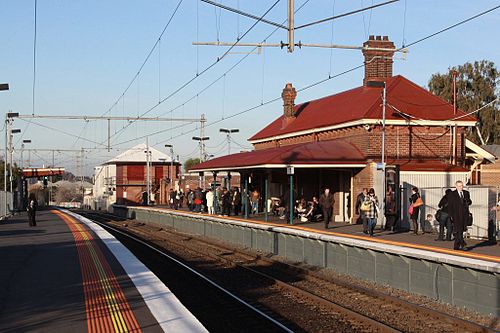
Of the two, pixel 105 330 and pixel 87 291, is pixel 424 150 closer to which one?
pixel 87 291

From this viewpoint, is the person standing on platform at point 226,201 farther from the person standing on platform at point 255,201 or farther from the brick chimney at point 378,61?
the brick chimney at point 378,61

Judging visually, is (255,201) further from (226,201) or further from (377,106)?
(377,106)

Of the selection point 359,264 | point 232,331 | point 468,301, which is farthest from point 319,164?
point 232,331

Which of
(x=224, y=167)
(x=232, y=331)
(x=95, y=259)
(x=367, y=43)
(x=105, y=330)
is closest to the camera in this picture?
(x=105, y=330)

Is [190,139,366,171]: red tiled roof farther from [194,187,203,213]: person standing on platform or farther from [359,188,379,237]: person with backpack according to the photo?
[194,187,203,213]: person standing on platform

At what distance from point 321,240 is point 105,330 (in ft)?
32.6

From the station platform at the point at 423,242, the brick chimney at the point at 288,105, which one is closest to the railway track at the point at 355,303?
the station platform at the point at 423,242

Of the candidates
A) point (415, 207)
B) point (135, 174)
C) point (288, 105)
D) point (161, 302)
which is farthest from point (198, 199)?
point (135, 174)

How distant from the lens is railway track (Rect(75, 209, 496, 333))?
10.7 metres

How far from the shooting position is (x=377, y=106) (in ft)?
95.7

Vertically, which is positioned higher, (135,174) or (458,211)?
(135,174)

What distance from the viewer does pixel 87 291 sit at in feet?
41.1

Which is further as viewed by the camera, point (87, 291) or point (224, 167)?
Result: point (224, 167)

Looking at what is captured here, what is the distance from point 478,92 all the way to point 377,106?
41791 mm
